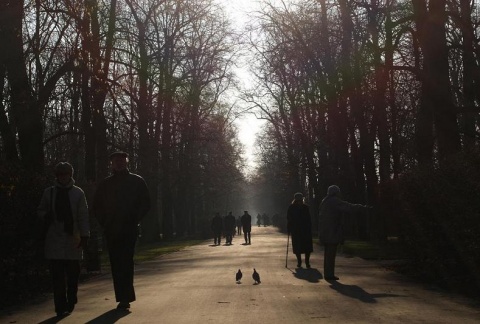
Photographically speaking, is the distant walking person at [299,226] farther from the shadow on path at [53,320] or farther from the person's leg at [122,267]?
the shadow on path at [53,320]

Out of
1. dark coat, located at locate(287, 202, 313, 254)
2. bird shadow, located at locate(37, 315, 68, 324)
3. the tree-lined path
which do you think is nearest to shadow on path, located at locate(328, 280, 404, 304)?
the tree-lined path

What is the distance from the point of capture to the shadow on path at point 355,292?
486 inches

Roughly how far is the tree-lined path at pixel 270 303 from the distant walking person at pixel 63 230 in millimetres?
473

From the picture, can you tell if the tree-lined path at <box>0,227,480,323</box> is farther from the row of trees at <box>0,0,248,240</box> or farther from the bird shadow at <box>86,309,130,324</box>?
the row of trees at <box>0,0,248,240</box>

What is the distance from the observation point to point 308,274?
18094mm

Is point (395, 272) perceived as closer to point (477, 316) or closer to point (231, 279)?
point (231, 279)

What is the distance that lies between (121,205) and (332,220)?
254 inches

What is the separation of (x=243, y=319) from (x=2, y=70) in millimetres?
13486

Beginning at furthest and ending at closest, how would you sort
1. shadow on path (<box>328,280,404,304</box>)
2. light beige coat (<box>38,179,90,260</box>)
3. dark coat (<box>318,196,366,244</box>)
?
dark coat (<box>318,196,366,244</box>) < shadow on path (<box>328,280,404,304</box>) < light beige coat (<box>38,179,90,260</box>)

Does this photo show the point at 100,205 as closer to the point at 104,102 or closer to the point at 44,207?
the point at 44,207

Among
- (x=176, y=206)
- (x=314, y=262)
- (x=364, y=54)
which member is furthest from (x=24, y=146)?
(x=176, y=206)

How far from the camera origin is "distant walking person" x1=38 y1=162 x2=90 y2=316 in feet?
33.9

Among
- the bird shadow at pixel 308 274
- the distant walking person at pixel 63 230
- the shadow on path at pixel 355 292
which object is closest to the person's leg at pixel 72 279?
the distant walking person at pixel 63 230

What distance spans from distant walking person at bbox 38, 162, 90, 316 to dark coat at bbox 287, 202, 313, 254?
10755 millimetres
